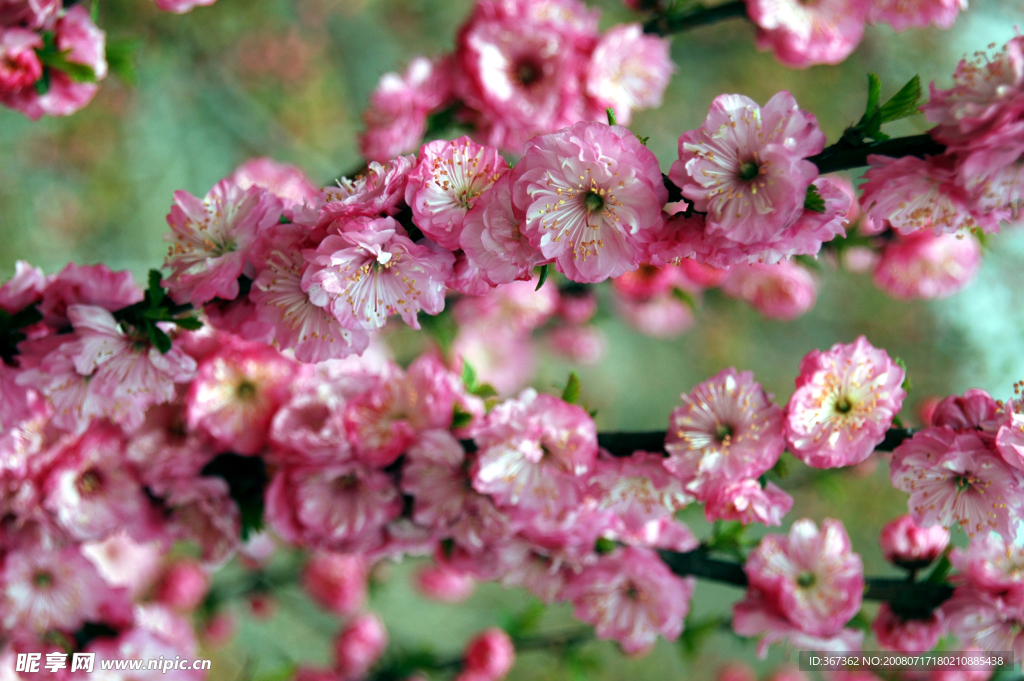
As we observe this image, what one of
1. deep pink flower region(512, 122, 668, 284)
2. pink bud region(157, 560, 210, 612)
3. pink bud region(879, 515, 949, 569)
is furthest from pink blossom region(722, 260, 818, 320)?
pink bud region(157, 560, 210, 612)

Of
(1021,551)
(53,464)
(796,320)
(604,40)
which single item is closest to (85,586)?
(53,464)

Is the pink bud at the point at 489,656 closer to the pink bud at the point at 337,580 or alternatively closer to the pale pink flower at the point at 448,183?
the pink bud at the point at 337,580

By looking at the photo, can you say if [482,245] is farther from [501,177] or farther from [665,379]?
[665,379]

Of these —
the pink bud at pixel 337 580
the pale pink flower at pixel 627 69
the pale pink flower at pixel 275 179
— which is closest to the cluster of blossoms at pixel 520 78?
the pale pink flower at pixel 627 69

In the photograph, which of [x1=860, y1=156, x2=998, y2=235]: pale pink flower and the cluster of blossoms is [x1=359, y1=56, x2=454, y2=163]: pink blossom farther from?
[x1=860, y1=156, x2=998, y2=235]: pale pink flower

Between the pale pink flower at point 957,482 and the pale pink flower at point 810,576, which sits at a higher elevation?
the pale pink flower at point 957,482
